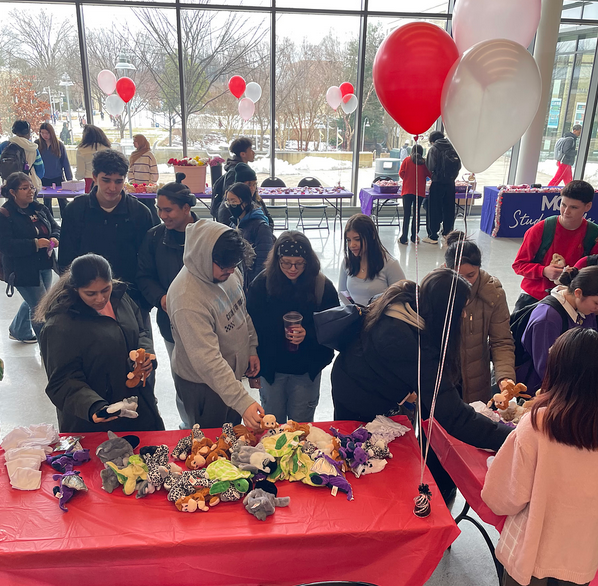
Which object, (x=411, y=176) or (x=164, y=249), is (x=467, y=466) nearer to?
(x=164, y=249)

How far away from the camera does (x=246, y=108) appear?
313 inches

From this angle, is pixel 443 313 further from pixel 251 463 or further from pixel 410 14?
pixel 410 14

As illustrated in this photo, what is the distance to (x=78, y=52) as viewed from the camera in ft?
25.7

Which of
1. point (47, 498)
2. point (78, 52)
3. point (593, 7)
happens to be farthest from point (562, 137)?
point (47, 498)

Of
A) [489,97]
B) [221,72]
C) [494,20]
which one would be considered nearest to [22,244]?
[489,97]

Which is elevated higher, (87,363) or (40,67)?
(40,67)

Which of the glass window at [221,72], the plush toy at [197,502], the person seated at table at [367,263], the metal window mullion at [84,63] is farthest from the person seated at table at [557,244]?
the metal window mullion at [84,63]

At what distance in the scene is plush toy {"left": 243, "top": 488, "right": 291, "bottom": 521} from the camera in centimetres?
164

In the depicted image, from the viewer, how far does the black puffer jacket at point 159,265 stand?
2.85 meters

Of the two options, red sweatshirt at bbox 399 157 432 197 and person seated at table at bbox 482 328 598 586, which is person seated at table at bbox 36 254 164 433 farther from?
red sweatshirt at bbox 399 157 432 197

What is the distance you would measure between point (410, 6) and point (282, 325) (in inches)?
302

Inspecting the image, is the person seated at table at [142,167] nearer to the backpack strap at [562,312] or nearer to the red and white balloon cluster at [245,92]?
the red and white balloon cluster at [245,92]

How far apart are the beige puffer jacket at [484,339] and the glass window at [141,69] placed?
7103 millimetres

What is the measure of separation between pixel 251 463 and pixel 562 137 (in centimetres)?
939
